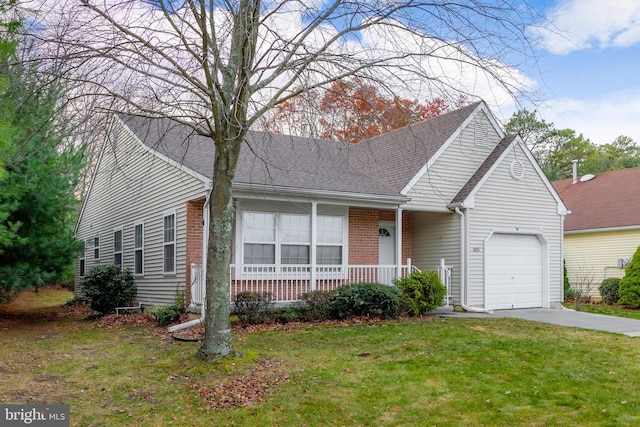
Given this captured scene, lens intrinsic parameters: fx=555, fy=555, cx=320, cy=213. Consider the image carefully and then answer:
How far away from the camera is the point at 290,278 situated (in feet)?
41.6

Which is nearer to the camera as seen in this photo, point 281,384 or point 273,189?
point 281,384

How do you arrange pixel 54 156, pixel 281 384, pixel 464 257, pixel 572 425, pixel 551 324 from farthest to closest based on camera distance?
pixel 464 257
pixel 54 156
pixel 551 324
pixel 281 384
pixel 572 425

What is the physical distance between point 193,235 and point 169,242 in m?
1.32

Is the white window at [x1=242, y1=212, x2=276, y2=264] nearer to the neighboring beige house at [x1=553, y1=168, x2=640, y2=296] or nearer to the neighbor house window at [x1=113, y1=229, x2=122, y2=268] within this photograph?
the neighbor house window at [x1=113, y1=229, x2=122, y2=268]

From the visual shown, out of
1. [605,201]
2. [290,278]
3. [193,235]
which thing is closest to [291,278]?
[290,278]

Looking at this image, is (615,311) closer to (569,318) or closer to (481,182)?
(569,318)

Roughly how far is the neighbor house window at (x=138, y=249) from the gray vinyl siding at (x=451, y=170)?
7439 mm

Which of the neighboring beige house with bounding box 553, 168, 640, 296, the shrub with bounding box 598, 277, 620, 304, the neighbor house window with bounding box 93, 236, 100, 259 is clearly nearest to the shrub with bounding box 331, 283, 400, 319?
the neighboring beige house with bounding box 553, 168, 640, 296

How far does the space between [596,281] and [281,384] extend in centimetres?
1639

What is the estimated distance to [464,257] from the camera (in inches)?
565

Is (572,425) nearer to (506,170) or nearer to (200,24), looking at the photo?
(200,24)

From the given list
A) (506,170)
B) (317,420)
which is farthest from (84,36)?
(506,170)

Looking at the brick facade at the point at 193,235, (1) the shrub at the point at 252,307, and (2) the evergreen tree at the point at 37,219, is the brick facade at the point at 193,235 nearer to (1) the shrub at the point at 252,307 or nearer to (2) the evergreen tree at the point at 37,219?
(1) the shrub at the point at 252,307

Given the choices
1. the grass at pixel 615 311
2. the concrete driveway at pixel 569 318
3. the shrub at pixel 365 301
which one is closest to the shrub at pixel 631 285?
the grass at pixel 615 311
